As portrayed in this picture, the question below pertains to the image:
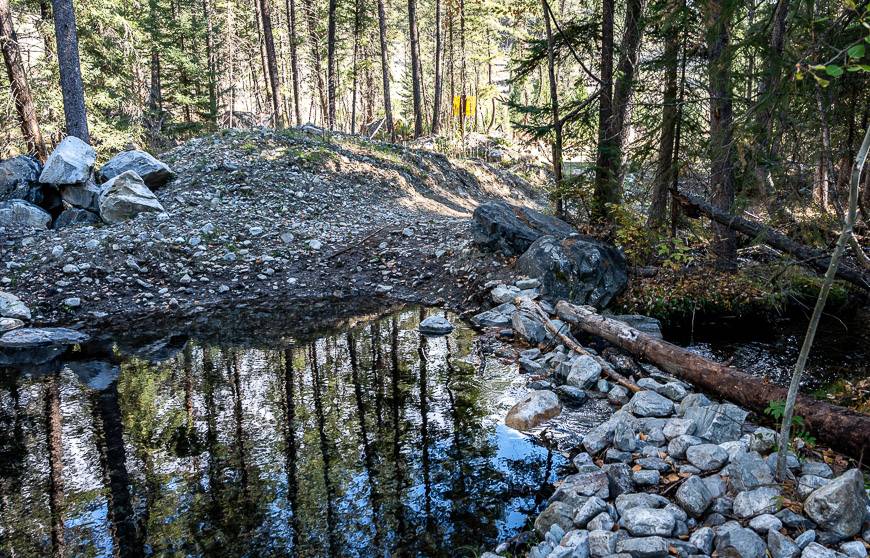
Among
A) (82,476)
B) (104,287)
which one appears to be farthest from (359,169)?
(82,476)

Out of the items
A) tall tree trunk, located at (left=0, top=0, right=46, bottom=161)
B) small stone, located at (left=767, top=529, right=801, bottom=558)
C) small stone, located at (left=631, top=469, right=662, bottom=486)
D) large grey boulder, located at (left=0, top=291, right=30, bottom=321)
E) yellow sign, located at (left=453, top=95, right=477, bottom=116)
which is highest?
yellow sign, located at (left=453, top=95, right=477, bottom=116)

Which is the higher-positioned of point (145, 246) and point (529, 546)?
point (145, 246)

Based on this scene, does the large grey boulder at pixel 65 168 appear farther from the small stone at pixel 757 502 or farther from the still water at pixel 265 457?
the small stone at pixel 757 502

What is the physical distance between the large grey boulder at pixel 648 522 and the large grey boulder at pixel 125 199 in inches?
481

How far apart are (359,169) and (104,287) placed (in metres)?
8.68

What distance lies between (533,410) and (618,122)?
7230mm

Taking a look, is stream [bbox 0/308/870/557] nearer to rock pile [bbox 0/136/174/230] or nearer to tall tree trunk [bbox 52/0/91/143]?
rock pile [bbox 0/136/174/230]

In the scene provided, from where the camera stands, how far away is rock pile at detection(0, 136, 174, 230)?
1234cm

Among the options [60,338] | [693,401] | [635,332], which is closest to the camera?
[693,401]

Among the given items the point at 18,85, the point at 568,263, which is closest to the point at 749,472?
the point at 568,263

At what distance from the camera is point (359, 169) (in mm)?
17578

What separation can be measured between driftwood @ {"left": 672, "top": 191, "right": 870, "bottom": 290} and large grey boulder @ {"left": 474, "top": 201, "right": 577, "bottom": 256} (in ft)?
9.60

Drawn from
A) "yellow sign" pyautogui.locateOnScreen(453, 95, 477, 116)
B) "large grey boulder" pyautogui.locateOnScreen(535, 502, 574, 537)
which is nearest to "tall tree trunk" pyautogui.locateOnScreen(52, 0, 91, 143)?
"large grey boulder" pyautogui.locateOnScreen(535, 502, 574, 537)

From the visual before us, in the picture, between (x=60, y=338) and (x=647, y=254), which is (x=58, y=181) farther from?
(x=647, y=254)
